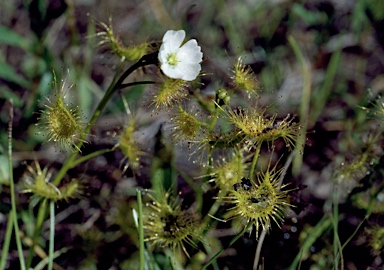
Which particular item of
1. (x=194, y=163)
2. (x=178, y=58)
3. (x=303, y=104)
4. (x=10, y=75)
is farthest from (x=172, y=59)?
(x=10, y=75)

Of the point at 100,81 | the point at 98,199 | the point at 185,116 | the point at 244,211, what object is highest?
the point at 185,116

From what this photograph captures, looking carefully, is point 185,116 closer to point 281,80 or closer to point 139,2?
point 281,80

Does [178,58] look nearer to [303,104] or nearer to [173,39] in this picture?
[173,39]

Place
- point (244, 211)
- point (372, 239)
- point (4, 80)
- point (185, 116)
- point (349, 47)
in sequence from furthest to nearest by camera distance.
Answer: point (349, 47) → point (4, 80) → point (372, 239) → point (185, 116) → point (244, 211)

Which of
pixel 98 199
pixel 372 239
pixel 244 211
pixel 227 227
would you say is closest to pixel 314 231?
pixel 372 239

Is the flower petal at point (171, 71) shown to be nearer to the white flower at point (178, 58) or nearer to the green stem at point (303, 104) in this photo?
the white flower at point (178, 58)

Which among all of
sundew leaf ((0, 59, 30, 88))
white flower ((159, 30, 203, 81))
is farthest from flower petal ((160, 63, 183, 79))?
sundew leaf ((0, 59, 30, 88))

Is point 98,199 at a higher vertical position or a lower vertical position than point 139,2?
lower

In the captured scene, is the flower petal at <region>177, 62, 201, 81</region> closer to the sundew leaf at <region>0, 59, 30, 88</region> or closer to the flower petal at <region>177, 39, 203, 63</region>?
the flower petal at <region>177, 39, 203, 63</region>
